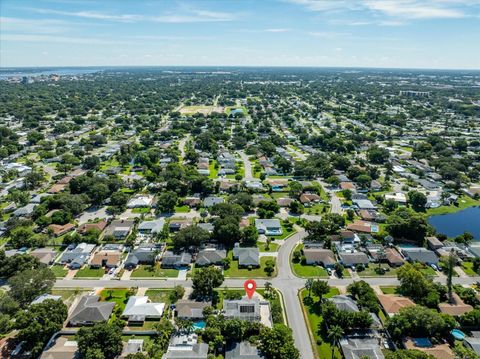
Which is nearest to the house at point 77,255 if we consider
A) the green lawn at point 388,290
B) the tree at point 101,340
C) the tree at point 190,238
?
the tree at point 190,238

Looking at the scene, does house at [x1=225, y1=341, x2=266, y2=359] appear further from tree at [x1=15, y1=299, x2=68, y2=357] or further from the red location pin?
tree at [x1=15, y1=299, x2=68, y2=357]

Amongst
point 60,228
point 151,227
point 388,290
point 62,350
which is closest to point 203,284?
point 62,350

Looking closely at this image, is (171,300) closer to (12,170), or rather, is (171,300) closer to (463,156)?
(12,170)

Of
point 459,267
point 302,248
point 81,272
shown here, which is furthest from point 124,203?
point 459,267

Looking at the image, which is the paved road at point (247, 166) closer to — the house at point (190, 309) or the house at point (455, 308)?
the house at point (190, 309)

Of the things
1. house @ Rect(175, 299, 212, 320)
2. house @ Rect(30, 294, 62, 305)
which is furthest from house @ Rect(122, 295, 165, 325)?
house @ Rect(30, 294, 62, 305)
